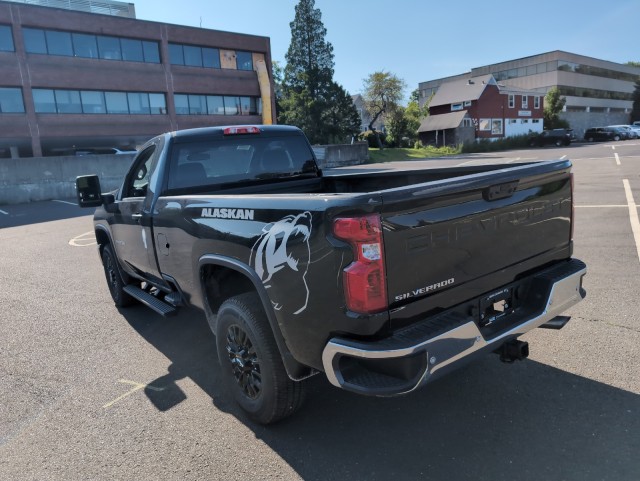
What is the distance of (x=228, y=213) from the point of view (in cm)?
305

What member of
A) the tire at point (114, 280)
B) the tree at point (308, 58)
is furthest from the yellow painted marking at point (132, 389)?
the tree at point (308, 58)

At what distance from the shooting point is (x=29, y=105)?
1222 inches

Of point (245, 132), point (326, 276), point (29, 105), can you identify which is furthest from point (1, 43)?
point (326, 276)

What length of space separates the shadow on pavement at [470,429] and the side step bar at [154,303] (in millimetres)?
579

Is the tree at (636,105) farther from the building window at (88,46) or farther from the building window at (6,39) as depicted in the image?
the building window at (6,39)

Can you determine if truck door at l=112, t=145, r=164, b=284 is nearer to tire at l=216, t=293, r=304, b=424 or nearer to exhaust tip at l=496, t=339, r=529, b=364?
tire at l=216, t=293, r=304, b=424

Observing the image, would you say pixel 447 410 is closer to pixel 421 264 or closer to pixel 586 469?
pixel 586 469

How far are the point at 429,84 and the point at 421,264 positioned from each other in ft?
292

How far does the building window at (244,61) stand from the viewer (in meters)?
41.2

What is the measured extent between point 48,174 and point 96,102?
621 inches

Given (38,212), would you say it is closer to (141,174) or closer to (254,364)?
(141,174)

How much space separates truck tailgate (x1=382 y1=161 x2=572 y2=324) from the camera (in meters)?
2.39

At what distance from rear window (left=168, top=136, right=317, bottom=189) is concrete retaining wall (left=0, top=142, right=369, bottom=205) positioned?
15.0 metres

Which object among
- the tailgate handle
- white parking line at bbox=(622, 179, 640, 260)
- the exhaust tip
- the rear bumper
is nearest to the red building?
white parking line at bbox=(622, 179, 640, 260)
